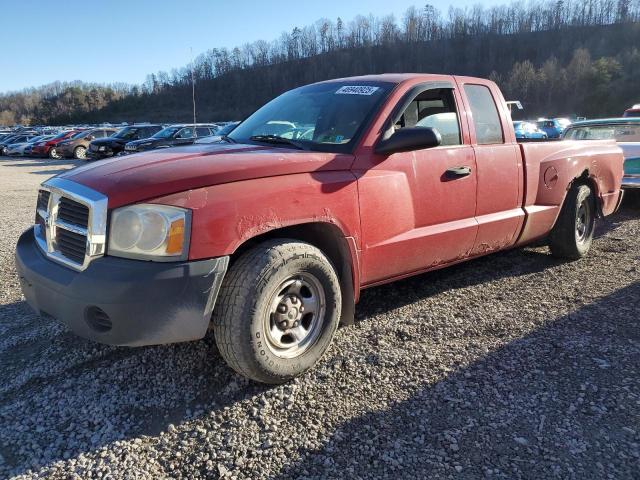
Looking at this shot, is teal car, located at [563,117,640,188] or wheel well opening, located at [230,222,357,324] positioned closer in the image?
wheel well opening, located at [230,222,357,324]

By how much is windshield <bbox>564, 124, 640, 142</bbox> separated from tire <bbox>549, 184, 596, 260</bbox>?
13.3 ft

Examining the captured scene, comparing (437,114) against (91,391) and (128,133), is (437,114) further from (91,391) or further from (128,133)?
(128,133)

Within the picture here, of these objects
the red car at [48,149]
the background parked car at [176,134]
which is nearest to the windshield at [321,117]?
the background parked car at [176,134]

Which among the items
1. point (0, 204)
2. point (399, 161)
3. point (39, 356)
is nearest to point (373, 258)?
point (399, 161)

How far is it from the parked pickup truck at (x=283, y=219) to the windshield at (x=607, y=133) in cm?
541

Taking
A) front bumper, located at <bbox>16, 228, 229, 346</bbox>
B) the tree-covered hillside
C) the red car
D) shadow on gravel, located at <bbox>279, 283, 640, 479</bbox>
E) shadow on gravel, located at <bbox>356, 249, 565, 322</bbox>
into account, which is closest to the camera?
shadow on gravel, located at <bbox>279, 283, 640, 479</bbox>

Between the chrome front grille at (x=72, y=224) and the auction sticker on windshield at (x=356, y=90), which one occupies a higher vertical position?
the auction sticker on windshield at (x=356, y=90)

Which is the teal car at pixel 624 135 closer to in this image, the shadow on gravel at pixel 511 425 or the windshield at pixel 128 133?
the shadow on gravel at pixel 511 425

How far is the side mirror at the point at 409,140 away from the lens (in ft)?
10.7

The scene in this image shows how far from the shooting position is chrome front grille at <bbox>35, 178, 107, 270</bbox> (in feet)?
8.39

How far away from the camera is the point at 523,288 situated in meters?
4.62

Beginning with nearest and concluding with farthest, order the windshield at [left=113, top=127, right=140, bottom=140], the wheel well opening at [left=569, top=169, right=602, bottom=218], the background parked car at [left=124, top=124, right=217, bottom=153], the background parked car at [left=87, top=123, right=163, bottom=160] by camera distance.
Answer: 1. the wheel well opening at [left=569, top=169, right=602, bottom=218]
2. the background parked car at [left=124, top=124, right=217, bottom=153]
3. the background parked car at [left=87, top=123, right=163, bottom=160]
4. the windshield at [left=113, top=127, right=140, bottom=140]

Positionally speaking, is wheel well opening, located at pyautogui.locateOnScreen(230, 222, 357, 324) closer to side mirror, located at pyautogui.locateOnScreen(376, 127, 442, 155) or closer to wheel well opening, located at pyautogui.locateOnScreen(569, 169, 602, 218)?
side mirror, located at pyautogui.locateOnScreen(376, 127, 442, 155)

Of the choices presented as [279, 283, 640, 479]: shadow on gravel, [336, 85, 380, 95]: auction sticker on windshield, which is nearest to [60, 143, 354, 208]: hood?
[336, 85, 380, 95]: auction sticker on windshield
